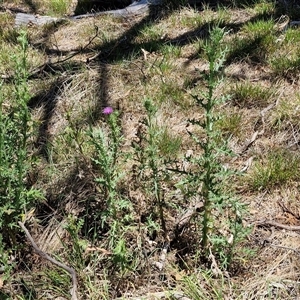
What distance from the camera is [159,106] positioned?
12.1 ft

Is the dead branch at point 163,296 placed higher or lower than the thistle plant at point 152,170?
lower

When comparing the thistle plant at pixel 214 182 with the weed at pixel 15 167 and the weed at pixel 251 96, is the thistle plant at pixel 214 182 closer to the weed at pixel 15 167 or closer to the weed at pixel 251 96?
the weed at pixel 15 167

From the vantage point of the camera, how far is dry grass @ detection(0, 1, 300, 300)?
2.52 meters

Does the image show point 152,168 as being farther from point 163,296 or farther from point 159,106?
point 159,106

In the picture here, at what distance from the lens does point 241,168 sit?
312 cm

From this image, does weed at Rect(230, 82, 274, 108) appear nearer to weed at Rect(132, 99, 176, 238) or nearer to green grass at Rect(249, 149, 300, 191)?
green grass at Rect(249, 149, 300, 191)

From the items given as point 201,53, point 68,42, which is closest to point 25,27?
point 68,42

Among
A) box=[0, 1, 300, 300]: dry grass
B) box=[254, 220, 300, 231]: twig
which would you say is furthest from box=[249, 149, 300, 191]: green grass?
box=[254, 220, 300, 231]: twig

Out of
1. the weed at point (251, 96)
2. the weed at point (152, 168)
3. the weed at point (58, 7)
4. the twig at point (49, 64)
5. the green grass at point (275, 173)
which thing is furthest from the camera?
the weed at point (58, 7)

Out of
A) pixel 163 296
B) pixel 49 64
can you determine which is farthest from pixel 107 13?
pixel 163 296

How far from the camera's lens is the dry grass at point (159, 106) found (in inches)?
99.0

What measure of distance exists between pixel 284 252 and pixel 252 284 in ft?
0.87

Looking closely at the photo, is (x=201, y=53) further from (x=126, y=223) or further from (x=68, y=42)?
(x=126, y=223)

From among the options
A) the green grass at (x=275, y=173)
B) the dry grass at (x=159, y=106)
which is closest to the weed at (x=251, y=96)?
the dry grass at (x=159, y=106)
